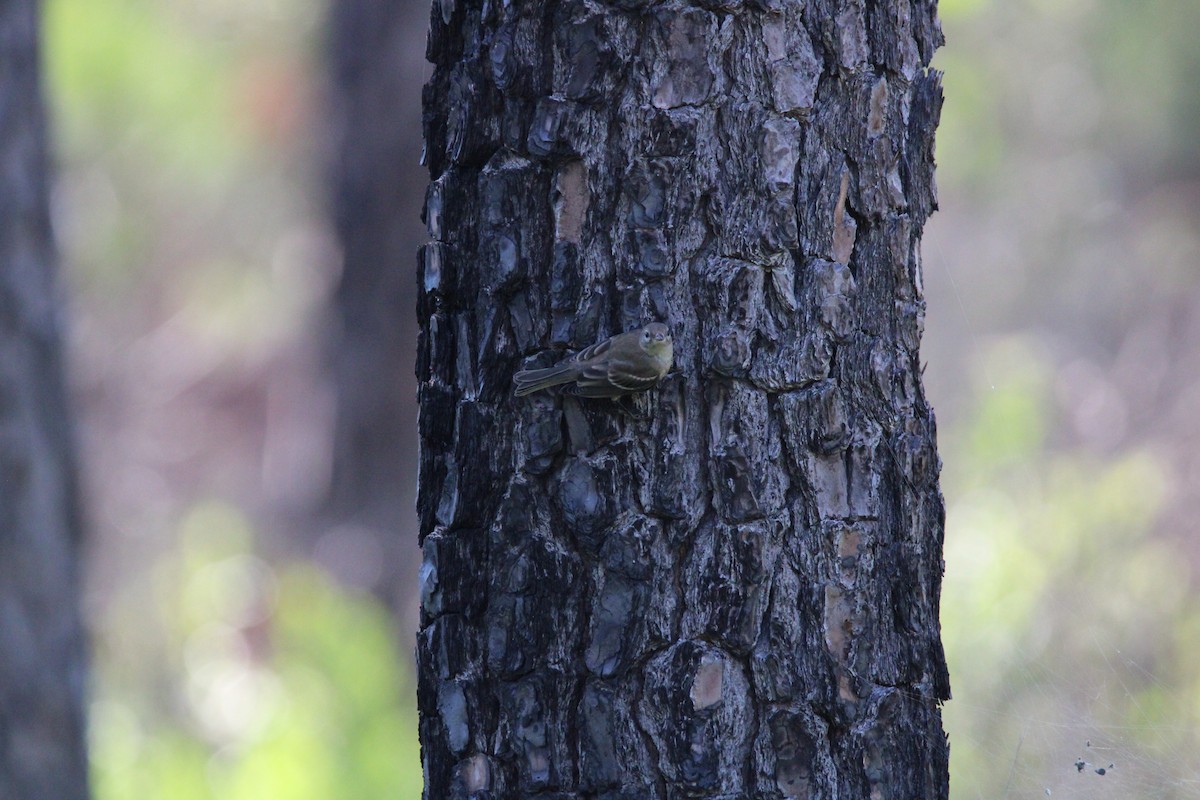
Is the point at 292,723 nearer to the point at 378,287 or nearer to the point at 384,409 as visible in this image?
the point at 384,409

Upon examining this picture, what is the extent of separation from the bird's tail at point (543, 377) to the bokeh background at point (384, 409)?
2.92 ft

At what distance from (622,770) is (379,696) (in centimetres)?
286

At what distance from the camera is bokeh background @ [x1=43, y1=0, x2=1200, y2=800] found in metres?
3.24

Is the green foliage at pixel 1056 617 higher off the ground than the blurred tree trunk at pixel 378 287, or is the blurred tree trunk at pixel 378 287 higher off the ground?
the blurred tree trunk at pixel 378 287

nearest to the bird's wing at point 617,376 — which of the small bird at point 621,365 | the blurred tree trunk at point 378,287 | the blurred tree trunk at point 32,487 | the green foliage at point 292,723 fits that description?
the small bird at point 621,365

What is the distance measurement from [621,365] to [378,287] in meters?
4.47

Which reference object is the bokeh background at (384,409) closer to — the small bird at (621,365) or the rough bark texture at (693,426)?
the rough bark texture at (693,426)

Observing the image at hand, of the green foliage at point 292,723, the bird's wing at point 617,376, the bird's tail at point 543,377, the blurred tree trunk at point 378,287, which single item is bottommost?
the green foliage at point 292,723

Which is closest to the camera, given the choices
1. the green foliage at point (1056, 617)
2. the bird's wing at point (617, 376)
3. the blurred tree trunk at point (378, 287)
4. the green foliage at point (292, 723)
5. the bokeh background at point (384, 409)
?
the bird's wing at point (617, 376)

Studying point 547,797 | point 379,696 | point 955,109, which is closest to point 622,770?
point 547,797

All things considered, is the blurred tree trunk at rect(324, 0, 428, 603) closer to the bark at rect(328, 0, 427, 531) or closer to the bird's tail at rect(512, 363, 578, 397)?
the bark at rect(328, 0, 427, 531)

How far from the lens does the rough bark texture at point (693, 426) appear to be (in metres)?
1.30

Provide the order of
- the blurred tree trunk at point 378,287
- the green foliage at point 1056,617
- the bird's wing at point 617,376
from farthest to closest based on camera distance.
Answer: the blurred tree trunk at point 378,287 → the green foliage at point 1056,617 → the bird's wing at point 617,376

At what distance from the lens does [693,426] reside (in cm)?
131
